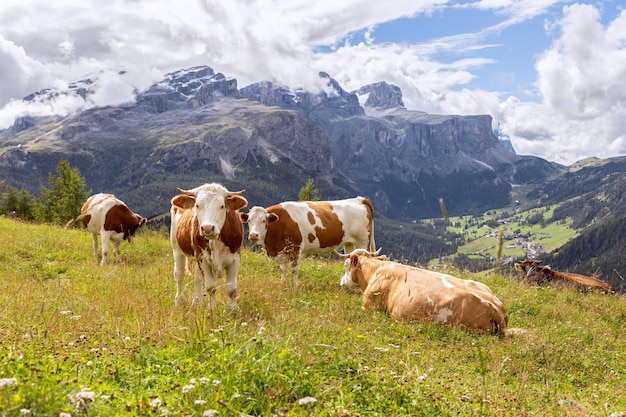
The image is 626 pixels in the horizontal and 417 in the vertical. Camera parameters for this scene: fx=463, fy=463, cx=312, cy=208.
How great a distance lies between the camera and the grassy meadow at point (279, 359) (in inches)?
148

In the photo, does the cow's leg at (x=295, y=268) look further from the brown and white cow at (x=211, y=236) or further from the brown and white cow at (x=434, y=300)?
the brown and white cow at (x=211, y=236)

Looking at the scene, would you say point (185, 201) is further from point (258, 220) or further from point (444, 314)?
point (444, 314)

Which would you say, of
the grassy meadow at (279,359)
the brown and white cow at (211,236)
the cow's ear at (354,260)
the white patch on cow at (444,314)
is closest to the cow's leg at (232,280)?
the brown and white cow at (211,236)

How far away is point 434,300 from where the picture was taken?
9.65m

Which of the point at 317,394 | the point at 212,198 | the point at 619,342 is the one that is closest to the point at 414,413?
the point at 317,394

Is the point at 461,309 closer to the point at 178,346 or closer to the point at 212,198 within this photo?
the point at 212,198

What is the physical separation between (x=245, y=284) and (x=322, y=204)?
476cm

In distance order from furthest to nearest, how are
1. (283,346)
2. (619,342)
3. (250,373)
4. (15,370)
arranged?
(619,342) → (283,346) → (250,373) → (15,370)

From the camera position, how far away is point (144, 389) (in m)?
4.15

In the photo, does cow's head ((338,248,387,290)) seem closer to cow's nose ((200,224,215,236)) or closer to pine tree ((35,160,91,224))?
cow's nose ((200,224,215,236))

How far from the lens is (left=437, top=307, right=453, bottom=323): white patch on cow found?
30.7 ft

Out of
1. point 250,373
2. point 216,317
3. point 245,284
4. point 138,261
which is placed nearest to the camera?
point 250,373

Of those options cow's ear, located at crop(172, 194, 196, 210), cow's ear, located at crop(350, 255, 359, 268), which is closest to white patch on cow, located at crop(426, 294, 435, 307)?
cow's ear, located at crop(350, 255, 359, 268)

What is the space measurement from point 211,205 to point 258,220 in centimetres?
528
